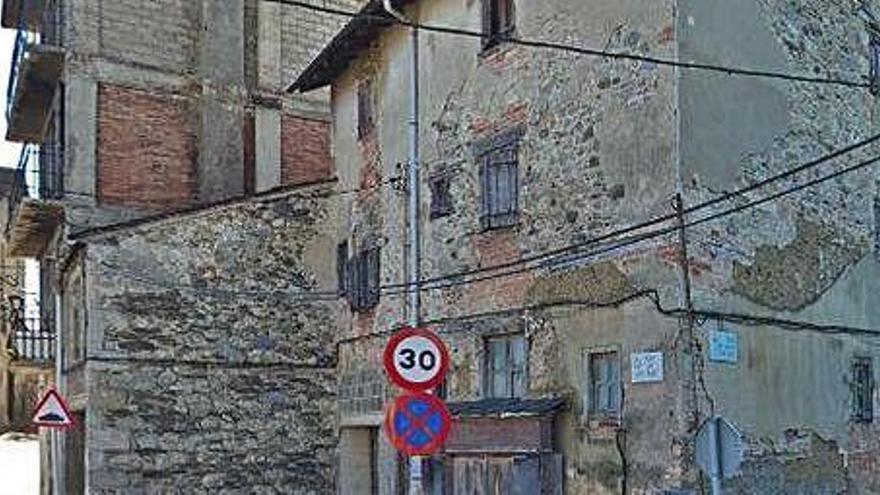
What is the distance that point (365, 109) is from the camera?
20.5m

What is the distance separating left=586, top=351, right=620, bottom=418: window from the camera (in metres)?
14.0

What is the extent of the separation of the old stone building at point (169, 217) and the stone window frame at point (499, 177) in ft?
12.6

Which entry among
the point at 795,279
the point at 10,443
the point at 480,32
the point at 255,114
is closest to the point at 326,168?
the point at 255,114

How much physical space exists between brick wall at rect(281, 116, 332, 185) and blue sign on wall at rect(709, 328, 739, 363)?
1209 cm

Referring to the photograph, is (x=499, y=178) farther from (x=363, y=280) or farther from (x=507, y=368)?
(x=363, y=280)

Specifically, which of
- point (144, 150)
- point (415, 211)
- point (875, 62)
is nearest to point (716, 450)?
point (875, 62)

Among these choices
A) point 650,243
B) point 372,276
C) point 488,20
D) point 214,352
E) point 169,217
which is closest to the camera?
point 650,243

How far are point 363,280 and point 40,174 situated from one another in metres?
7.26

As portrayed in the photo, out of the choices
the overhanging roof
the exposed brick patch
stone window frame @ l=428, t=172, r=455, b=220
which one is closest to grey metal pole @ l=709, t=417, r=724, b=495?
the exposed brick patch

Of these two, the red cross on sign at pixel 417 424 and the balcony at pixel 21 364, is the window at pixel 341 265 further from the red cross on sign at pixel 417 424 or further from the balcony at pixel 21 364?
the red cross on sign at pixel 417 424

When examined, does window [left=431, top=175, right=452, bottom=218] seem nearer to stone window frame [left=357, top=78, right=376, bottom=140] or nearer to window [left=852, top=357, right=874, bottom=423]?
stone window frame [left=357, top=78, right=376, bottom=140]

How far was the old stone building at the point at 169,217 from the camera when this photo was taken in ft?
61.5

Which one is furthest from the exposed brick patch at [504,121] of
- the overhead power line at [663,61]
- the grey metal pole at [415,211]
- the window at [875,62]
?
the window at [875,62]

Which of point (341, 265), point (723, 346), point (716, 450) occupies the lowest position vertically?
point (716, 450)
